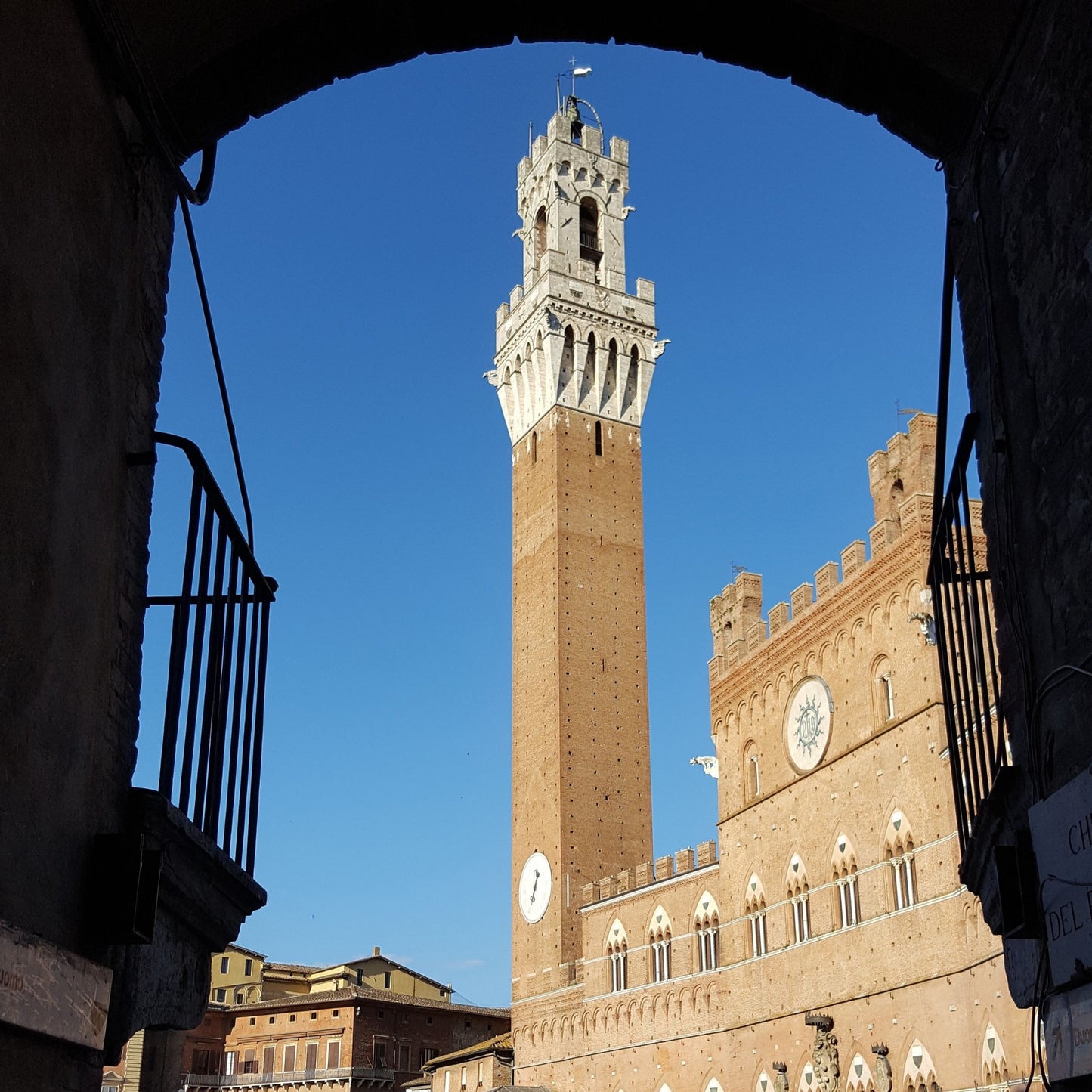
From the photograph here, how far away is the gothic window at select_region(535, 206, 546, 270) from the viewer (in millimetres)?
39875

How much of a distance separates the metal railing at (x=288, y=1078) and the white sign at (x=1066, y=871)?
128 feet

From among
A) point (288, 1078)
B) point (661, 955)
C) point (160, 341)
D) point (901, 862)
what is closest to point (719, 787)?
point (661, 955)

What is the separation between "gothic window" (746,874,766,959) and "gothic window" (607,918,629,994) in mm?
4598

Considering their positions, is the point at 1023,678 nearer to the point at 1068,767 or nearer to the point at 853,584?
the point at 1068,767

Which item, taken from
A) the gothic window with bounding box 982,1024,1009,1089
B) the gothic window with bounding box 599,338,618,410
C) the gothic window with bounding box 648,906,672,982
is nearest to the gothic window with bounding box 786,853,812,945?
the gothic window with bounding box 648,906,672,982

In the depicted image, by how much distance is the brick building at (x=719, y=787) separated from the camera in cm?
1922

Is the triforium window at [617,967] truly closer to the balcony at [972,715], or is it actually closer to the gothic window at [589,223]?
the gothic window at [589,223]

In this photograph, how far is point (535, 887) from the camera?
32.3 metres

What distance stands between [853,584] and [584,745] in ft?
40.5

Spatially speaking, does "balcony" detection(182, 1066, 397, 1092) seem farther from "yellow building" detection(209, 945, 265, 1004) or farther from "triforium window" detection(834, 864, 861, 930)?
"triforium window" detection(834, 864, 861, 930)

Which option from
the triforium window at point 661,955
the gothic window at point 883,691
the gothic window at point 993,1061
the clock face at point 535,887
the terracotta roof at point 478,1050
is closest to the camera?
the gothic window at point 993,1061

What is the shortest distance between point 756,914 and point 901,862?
176 inches

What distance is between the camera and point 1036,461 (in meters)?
4.32

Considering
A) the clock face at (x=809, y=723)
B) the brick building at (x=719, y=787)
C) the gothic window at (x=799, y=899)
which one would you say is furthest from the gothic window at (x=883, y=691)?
the gothic window at (x=799, y=899)
